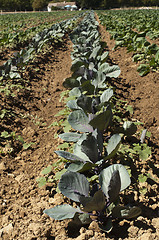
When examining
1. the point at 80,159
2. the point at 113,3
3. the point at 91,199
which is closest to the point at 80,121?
the point at 80,159

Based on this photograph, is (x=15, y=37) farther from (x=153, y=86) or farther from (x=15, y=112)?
(x=153, y=86)

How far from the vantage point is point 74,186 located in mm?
1369

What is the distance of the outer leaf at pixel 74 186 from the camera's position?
134cm

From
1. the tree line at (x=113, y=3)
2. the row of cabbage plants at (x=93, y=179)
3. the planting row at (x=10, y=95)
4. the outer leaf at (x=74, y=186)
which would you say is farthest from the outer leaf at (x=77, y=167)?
the tree line at (x=113, y=3)

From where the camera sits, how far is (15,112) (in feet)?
11.1

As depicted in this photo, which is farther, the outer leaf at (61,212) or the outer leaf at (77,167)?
the outer leaf at (77,167)

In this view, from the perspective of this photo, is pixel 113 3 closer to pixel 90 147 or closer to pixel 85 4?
pixel 85 4

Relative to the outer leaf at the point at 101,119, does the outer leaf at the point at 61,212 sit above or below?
Answer: below

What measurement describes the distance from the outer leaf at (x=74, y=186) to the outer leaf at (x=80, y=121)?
636mm

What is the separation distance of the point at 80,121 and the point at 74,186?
70 cm

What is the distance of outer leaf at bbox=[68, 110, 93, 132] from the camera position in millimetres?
1909

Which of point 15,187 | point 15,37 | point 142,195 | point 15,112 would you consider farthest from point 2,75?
point 15,37

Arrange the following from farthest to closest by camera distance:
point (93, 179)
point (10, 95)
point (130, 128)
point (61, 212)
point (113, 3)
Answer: point (113, 3)
point (10, 95)
point (130, 128)
point (93, 179)
point (61, 212)

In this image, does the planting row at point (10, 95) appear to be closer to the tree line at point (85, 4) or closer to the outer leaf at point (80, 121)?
the outer leaf at point (80, 121)
